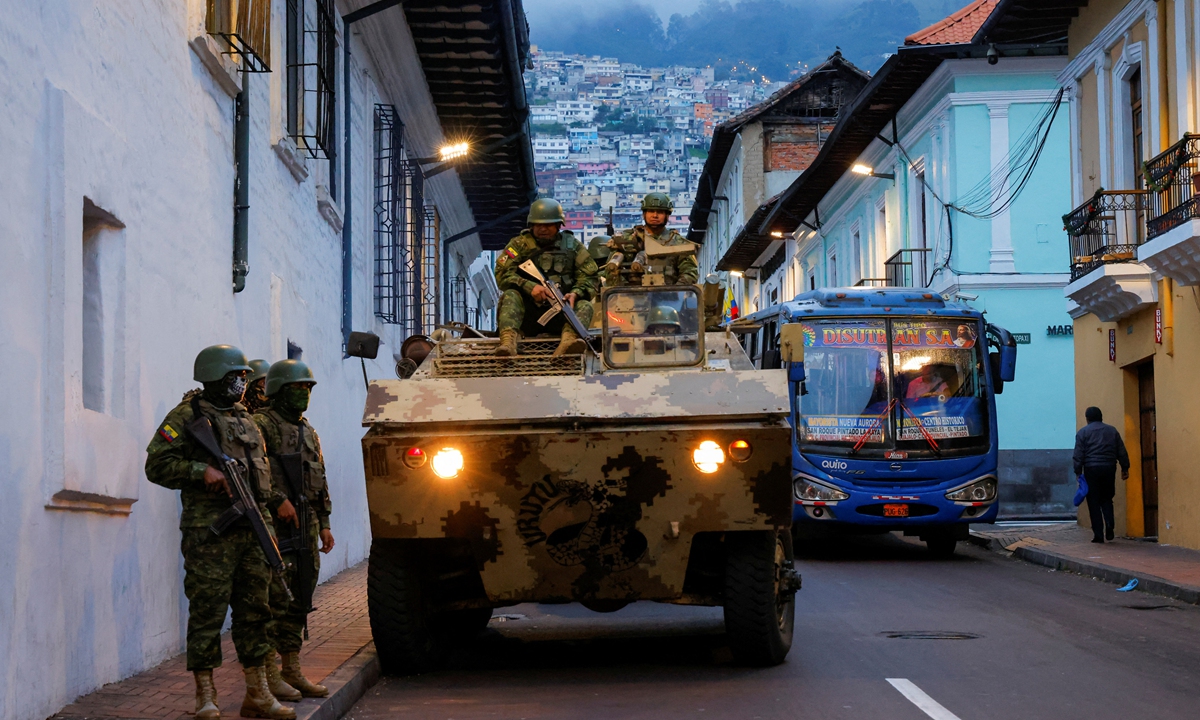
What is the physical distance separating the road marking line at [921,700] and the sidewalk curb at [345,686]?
2985 millimetres

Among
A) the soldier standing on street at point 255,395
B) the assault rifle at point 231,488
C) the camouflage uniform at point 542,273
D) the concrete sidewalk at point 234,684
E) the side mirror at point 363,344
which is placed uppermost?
the camouflage uniform at point 542,273

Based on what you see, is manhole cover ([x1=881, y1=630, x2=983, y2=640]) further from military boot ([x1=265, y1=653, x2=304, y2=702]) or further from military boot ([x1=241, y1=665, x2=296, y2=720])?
military boot ([x1=241, y1=665, x2=296, y2=720])

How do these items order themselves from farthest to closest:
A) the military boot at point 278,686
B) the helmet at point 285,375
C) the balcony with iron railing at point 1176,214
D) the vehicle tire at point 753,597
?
1. the balcony with iron railing at point 1176,214
2. the vehicle tire at point 753,597
3. the helmet at point 285,375
4. the military boot at point 278,686

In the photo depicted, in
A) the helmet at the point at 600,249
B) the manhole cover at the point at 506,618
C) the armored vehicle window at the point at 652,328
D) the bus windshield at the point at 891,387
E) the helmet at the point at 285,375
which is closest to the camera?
the helmet at the point at 285,375

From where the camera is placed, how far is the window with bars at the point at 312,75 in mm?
14125

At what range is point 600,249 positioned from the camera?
11391 millimetres

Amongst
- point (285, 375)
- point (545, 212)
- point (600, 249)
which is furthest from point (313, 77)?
point (285, 375)

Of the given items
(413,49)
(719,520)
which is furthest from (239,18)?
(413,49)

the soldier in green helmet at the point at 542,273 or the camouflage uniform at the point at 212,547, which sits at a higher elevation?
the soldier in green helmet at the point at 542,273

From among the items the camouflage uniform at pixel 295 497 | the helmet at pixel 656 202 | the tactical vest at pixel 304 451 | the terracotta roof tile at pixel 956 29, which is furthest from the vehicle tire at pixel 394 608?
the terracotta roof tile at pixel 956 29

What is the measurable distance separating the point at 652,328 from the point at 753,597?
2.08 m

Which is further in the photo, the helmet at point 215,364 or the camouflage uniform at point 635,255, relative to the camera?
the camouflage uniform at point 635,255

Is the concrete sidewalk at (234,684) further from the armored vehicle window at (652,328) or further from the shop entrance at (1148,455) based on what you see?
the shop entrance at (1148,455)

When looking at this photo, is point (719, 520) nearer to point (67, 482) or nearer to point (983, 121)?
point (67, 482)
